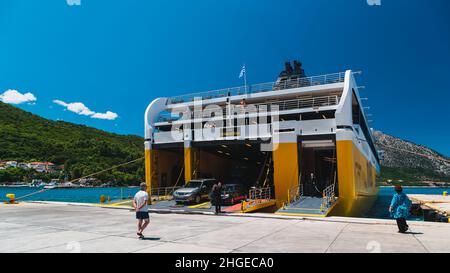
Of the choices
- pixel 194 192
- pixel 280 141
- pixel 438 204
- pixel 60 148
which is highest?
pixel 60 148

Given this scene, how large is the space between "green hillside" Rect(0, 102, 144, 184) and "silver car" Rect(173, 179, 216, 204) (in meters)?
96.6

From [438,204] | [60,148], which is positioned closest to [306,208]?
[438,204]

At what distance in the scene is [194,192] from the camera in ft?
64.8

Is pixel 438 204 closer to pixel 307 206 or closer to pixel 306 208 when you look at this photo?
pixel 307 206

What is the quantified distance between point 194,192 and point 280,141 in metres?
6.32

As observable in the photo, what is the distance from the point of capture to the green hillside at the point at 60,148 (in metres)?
112

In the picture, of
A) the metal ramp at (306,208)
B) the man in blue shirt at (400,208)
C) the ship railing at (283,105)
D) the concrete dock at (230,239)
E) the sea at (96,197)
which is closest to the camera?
the concrete dock at (230,239)

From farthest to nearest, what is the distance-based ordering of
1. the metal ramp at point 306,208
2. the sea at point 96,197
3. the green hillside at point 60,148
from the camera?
the green hillside at point 60,148 < the sea at point 96,197 < the metal ramp at point 306,208

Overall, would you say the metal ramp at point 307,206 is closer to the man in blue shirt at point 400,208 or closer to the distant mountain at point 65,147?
the man in blue shirt at point 400,208

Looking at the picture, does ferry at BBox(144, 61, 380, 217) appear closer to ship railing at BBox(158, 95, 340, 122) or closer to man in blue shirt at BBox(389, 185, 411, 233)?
ship railing at BBox(158, 95, 340, 122)

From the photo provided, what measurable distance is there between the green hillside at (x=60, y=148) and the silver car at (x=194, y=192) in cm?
9657

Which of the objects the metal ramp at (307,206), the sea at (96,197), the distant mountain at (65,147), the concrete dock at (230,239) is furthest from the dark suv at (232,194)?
the distant mountain at (65,147)

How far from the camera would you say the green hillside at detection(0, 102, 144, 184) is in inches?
4412
